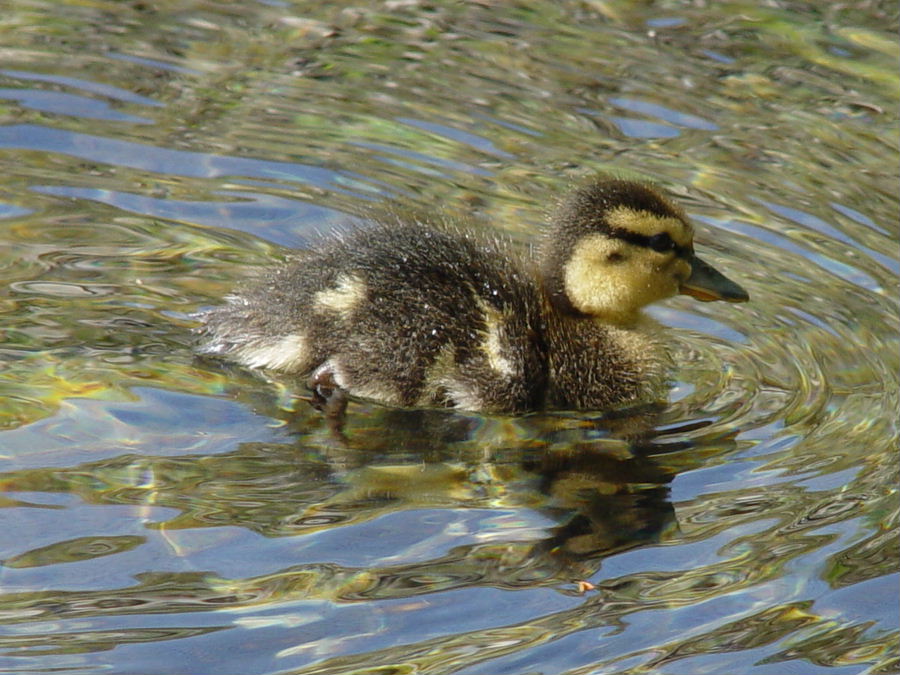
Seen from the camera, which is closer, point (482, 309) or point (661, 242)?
point (482, 309)

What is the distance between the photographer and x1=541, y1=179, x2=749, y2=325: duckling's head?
4.89 metres

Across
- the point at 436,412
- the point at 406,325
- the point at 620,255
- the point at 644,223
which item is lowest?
the point at 436,412

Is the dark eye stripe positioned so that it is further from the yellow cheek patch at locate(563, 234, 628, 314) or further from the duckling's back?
the duckling's back

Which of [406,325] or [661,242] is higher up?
[661,242]

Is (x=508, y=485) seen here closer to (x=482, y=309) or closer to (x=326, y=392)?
(x=482, y=309)

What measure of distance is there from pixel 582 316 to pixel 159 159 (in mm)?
2009

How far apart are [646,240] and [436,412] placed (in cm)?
88

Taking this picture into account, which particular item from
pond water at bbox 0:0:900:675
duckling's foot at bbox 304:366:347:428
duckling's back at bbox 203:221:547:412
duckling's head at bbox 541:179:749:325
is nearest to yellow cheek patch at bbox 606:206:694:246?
duckling's head at bbox 541:179:749:325

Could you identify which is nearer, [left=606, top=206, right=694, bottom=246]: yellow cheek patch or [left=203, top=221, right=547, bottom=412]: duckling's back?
[left=203, top=221, right=547, bottom=412]: duckling's back

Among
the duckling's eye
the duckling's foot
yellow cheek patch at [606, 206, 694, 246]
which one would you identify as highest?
yellow cheek patch at [606, 206, 694, 246]

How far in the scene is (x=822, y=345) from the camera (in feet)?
16.9

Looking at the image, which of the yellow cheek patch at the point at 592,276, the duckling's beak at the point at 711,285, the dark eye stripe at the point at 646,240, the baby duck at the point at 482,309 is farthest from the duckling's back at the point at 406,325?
the duckling's beak at the point at 711,285

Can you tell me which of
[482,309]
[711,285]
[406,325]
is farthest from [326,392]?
[711,285]

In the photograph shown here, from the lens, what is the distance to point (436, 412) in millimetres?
4766
